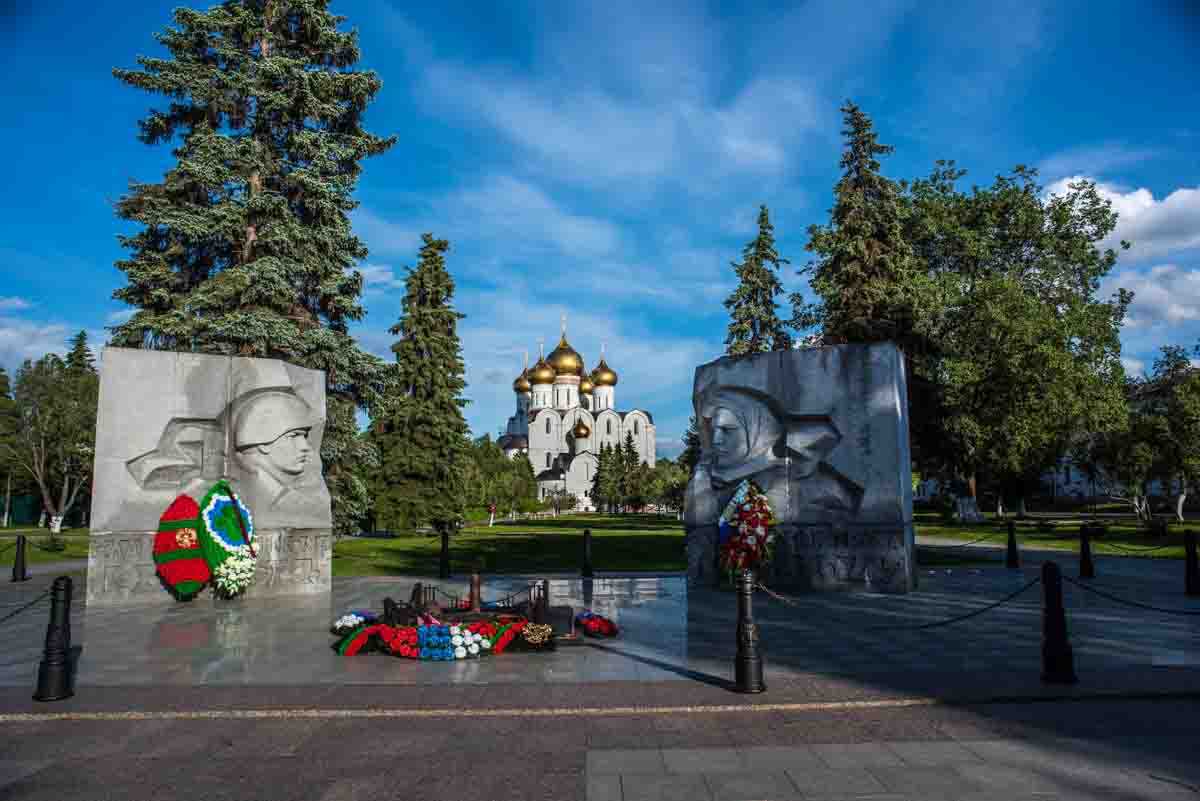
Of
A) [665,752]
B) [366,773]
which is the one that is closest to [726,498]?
[665,752]

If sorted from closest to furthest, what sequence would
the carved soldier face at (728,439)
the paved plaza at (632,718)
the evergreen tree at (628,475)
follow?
1. the paved plaza at (632,718)
2. the carved soldier face at (728,439)
3. the evergreen tree at (628,475)

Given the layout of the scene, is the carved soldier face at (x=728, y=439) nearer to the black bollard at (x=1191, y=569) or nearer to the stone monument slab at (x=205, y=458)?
the black bollard at (x=1191, y=569)

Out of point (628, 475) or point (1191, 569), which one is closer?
point (1191, 569)

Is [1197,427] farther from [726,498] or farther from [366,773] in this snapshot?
[366,773]

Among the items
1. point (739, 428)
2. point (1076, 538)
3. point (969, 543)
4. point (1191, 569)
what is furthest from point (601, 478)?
point (1191, 569)

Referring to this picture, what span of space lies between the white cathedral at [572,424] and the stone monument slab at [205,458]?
8029cm

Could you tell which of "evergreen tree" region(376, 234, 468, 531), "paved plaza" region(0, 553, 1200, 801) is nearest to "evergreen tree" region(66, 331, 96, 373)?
"evergreen tree" region(376, 234, 468, 531)

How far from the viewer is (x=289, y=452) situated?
48.1 feet

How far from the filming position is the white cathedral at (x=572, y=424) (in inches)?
3802

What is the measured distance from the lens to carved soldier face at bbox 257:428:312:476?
14469 mm

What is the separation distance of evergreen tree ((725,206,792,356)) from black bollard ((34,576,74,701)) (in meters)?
36.3

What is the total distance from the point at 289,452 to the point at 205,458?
1.46 metres

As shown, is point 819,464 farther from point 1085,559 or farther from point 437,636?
point 437,636

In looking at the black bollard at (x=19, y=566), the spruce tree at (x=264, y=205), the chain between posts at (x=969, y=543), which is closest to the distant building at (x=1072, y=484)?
the chain between posts at (x=969, y=543)
